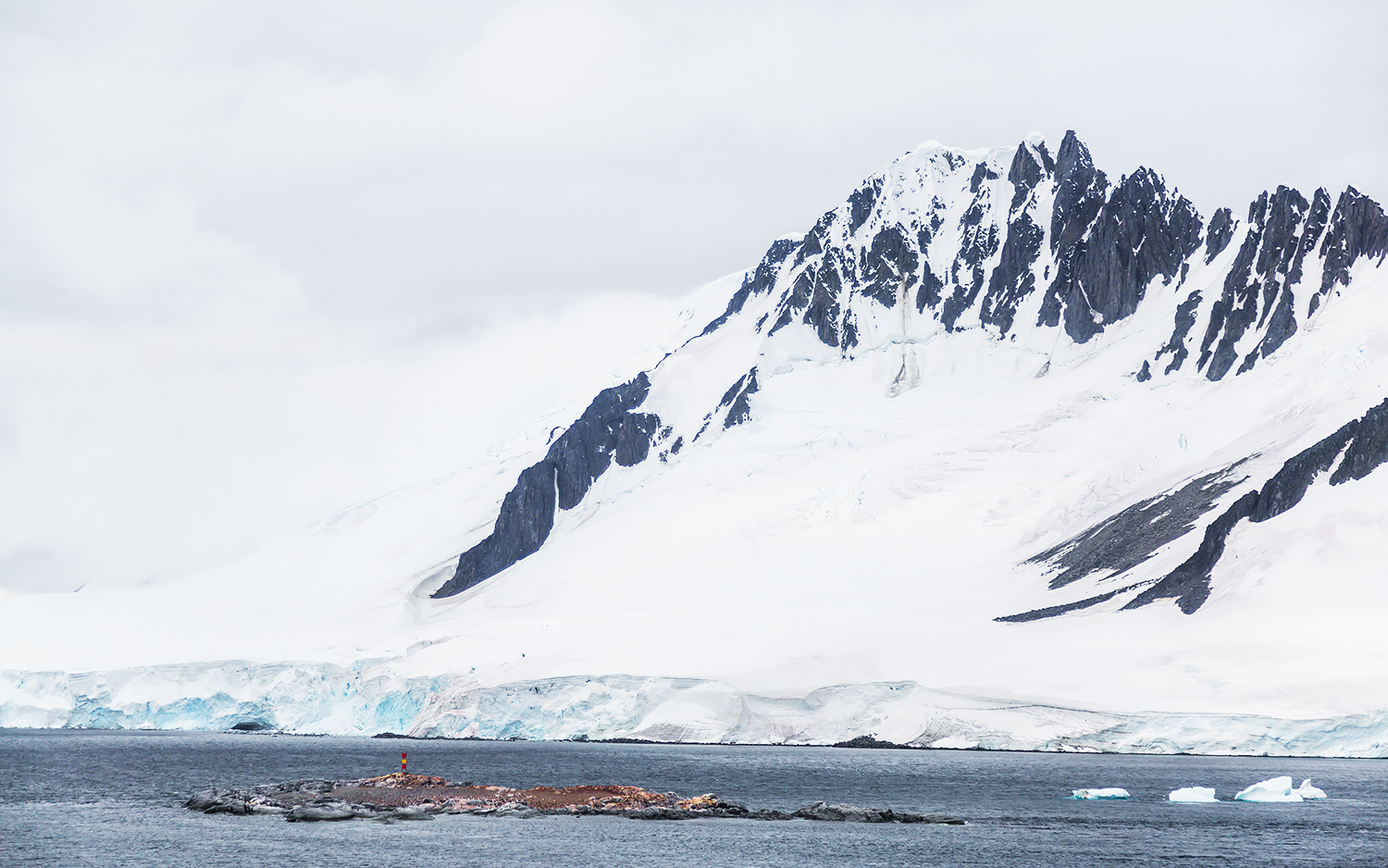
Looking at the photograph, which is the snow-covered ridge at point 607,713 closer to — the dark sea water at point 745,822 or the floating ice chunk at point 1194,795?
the dark sea water at point 745,822

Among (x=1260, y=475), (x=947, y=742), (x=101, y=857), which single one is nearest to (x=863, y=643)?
(x=947, y=742)

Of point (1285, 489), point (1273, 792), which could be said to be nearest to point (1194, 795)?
point (1273, 792)

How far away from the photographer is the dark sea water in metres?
62.1

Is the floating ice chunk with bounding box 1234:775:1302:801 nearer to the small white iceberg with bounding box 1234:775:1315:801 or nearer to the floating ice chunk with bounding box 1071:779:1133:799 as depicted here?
the small white iceberg with bounding box 1234:775:1315:801

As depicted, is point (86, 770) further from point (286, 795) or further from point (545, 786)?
point (545, 786)

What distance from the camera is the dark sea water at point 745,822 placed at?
204 ft

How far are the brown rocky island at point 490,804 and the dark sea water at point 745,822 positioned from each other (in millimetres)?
1589

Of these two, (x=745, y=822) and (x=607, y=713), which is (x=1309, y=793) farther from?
(x=607, y=713)

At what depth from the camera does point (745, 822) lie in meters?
73.9

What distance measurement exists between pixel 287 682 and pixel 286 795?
298ft

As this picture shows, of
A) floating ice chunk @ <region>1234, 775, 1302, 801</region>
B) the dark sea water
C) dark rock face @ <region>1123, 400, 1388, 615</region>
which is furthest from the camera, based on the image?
dark rock face @ <region>1123, 400, 1388, 615</region>

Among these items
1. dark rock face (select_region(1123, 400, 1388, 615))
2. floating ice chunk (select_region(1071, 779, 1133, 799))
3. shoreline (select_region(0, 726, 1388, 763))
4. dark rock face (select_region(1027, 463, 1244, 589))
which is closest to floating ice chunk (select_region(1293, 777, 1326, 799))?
floating ice chunk (select_region(1071, 779, 1133, 799))

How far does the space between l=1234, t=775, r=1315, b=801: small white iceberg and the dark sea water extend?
1419mm

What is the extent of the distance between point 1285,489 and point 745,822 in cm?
10144
